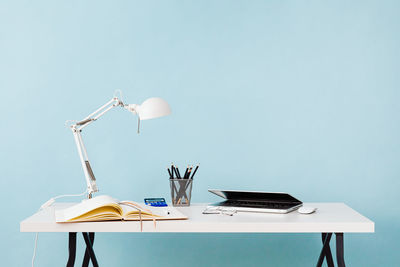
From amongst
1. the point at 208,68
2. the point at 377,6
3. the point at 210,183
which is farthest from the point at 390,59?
the point at 210,183

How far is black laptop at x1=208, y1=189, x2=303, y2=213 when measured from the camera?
176 centimetres

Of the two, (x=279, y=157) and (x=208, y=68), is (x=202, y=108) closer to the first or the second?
(x=208, y=68)

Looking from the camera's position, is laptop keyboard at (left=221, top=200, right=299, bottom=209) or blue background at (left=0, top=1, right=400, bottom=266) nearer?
laptop keyboard at (left=221, top=200, right=299, bottom=209)

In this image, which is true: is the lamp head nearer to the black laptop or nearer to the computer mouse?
the black laptop

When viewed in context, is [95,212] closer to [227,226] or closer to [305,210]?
[227,226]

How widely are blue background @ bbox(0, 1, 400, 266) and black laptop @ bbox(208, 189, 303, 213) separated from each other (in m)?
0.54

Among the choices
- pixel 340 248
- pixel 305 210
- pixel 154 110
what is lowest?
pixel 340 248

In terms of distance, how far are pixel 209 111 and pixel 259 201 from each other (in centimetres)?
72

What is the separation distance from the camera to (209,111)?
2502 mm

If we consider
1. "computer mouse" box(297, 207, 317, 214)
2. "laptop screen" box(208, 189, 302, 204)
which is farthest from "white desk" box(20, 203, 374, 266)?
"laptop screen" box(208, 189, 302, 204)

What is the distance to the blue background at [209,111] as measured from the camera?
2.48m

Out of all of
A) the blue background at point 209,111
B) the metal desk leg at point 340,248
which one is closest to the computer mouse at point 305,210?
the metal desk leg at point 340,248

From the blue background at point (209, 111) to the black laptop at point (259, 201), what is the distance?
0.54 m

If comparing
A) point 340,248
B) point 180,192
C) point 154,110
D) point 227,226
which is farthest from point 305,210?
point 154,110
